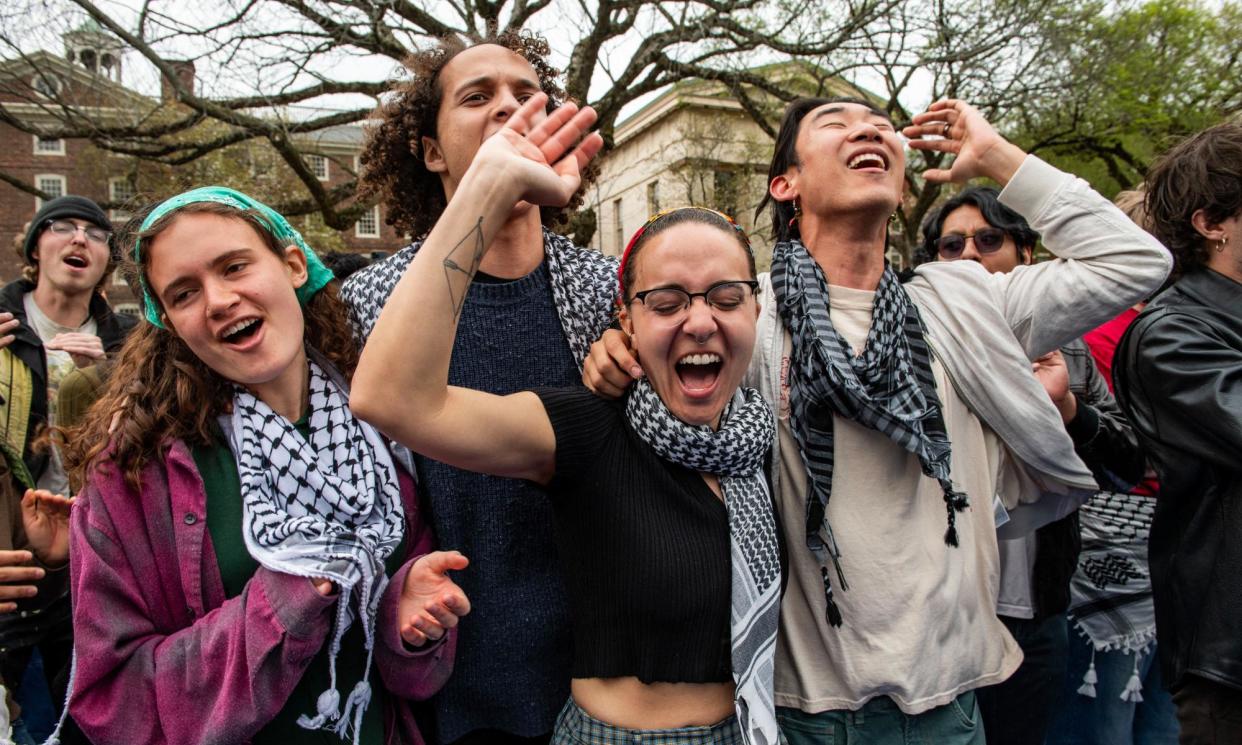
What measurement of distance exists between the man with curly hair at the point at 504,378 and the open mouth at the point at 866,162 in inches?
27.9

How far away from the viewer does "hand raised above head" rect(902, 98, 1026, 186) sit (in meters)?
2.14

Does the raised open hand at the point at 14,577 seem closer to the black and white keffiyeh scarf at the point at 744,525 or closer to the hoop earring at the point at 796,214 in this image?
the black and white keffiyeh scarf at the point at 744,525

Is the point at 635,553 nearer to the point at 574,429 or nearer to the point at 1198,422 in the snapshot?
the point at 574,429

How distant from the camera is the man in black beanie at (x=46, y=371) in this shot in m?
2.10

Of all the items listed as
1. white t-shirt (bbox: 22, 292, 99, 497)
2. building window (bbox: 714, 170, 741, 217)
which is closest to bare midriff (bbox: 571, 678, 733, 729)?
white t-shirt (bbox: 22, 292, 99, 497)

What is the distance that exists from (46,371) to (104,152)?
15496mm

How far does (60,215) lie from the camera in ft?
11.2

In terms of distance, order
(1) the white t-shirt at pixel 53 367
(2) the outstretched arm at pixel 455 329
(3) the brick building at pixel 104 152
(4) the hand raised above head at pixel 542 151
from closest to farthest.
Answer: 1. (2) the outstretched arm at pixel 455 329
2. (4) the hand raised above head at pixel 542 151
3. (1) the white t-shirt at pixel 53 367
4. (3) the brick building at pixel 104 152

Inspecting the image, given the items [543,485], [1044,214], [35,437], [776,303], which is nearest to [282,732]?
[543,485]

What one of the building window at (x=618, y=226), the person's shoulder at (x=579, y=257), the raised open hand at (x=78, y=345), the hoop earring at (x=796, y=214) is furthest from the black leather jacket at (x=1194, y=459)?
the building window at (x=618, y=226)

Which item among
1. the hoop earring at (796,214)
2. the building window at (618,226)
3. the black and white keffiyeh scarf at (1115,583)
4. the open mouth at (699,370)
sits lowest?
the black and white keffiyeh scarf at (1115,583)

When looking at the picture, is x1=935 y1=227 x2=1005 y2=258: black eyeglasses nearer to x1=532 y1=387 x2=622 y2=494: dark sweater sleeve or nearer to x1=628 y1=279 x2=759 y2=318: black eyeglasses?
x1=628 y1=279 x2=759 y2=318: black eyeglasses

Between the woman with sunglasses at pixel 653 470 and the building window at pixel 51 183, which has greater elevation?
the building window at pixel 51 183

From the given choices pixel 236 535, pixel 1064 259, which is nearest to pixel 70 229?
pixel 236 535
